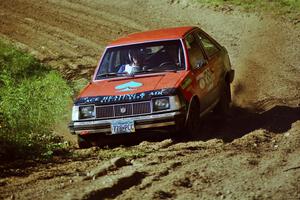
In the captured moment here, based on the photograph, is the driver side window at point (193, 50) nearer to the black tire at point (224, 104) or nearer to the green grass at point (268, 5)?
the black tire at point (224, 104)

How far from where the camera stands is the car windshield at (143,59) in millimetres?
9148

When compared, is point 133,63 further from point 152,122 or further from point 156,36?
point 152,122

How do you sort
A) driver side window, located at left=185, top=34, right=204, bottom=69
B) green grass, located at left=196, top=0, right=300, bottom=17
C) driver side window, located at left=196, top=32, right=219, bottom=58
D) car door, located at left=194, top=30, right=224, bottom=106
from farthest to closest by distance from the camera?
green grass, located at left=196, top=0, right=300, bottom=17 → driver side window, located at left=196, top=32, right=219, bottom=58 → car door, located at left=194, top=30, right=224, bottom=106 → driver side window, located at left=185, top=34, right=204, bottom=69

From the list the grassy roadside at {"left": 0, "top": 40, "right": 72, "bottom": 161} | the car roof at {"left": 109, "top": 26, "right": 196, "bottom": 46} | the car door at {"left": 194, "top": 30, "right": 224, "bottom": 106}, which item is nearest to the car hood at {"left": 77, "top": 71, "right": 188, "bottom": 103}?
the car door at {"left": 194, "top": 30, "right": 224, "bottom": 106}

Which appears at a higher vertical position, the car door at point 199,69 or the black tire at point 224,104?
the car door at point 199,69

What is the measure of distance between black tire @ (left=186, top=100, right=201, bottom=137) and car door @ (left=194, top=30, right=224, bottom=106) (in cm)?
45

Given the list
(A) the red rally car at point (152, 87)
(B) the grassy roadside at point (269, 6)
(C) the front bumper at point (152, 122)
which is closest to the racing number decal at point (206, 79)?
(A) the red rally car at point (152, 87)

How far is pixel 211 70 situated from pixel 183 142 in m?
1.89

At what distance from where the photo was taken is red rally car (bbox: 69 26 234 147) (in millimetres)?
8227

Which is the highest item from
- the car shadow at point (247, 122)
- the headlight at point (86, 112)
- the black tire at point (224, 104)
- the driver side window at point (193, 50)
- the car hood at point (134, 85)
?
the driver side window at point (193, 50)

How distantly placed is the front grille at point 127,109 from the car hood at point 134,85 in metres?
0.18

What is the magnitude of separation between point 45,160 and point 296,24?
12.4 meters

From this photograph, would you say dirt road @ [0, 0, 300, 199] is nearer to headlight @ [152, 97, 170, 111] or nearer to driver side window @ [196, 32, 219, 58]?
headlight @ [152, 97, 170, 111]

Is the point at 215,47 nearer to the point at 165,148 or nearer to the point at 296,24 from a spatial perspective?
the point at 165,148
